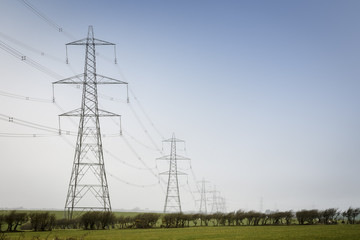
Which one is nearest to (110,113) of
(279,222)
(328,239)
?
(328,239)

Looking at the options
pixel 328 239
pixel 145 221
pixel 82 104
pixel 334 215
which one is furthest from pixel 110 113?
pixel 334 215

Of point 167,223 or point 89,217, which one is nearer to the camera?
point 89,217

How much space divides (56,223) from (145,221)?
14.3 m

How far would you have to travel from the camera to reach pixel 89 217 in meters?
50.8

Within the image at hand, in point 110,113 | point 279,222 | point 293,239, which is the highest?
point 110,113

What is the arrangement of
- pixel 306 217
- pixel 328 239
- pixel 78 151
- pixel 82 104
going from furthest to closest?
pixel 306 217 < pixel 82 104 < pixel 78 151 < pixel 328 239

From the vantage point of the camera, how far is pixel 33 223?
47.4 metres

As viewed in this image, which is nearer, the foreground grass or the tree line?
the foreground grass

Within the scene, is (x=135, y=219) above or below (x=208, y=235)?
below

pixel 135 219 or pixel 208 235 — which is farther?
pixel 135 219

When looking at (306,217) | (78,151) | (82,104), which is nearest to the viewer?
(78,151)

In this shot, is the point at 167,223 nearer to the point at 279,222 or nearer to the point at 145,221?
the point at 145,221

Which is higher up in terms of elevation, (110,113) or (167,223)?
(110,113)

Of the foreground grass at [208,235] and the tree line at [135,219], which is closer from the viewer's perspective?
the foreground grass at [208,235]
